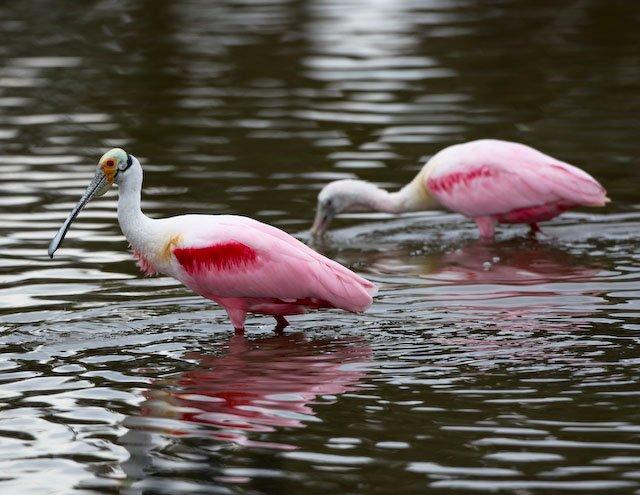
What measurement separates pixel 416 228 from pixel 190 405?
565 cm

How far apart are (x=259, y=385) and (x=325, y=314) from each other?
1.73m

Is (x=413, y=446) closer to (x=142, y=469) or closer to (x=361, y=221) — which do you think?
(x=142, y=469)

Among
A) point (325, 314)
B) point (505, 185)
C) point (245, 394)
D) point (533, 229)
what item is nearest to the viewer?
point (245, 394)

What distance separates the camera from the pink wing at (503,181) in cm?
1266

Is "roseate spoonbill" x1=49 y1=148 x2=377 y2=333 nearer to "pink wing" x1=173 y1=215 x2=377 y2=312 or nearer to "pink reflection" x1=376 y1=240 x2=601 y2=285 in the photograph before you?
"pink wing" x1=173 y1=215 x2=377 y2=312

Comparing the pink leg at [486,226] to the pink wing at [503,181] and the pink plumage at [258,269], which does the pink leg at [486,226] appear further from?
the pink plumage at [258,269]

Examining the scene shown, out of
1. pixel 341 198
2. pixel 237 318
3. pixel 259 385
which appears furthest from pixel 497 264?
pixel 259 385

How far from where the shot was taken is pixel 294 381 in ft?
29.5

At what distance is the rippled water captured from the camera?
7.56 metres

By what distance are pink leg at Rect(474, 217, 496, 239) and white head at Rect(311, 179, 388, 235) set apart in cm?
87

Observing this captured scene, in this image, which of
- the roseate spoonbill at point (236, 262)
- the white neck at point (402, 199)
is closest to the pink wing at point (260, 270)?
the roseate spoonbill at point (236, 262)

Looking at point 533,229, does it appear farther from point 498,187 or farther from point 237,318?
point 237,318

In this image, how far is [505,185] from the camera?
42.0 feet

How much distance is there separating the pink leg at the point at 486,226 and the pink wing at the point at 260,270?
3348 millimetres
